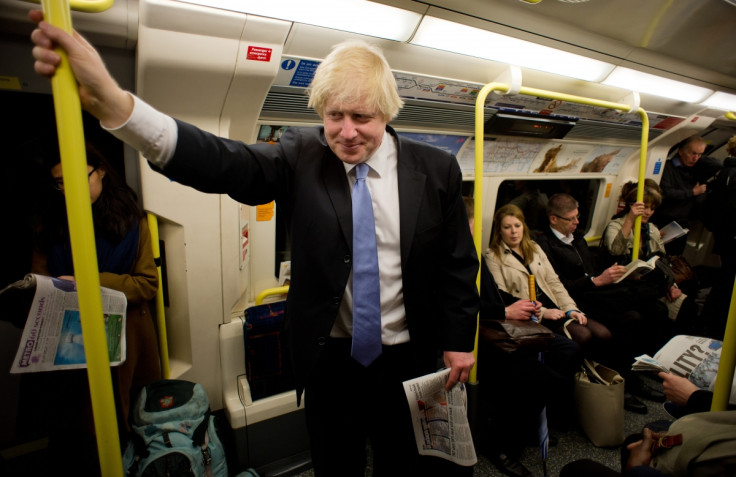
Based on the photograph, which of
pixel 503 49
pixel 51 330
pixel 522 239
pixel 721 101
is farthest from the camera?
pixel 721 101

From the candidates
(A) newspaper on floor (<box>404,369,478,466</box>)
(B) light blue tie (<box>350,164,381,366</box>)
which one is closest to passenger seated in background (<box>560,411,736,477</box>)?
(A) newspaper on floor (<box>404,369,478,466</box>)

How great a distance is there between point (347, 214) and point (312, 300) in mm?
360

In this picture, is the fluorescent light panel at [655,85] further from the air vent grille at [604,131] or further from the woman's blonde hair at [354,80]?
the woman's blonde hair at [354,80]

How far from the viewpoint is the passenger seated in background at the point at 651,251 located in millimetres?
3707

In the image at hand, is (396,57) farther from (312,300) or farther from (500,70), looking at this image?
(312,300)

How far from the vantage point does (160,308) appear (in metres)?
2.14

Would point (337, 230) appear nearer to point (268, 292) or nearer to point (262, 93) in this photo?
point (262, 93)

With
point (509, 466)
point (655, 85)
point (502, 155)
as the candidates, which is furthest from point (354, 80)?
point (655, 85)

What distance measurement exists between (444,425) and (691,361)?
132 cm

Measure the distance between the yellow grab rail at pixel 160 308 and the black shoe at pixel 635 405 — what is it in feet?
12.0

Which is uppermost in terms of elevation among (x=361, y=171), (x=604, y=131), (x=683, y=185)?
(x=604, y=131)

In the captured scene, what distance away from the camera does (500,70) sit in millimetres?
2648

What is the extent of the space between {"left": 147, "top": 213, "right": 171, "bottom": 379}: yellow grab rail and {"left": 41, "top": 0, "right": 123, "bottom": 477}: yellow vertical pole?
48.1 inches

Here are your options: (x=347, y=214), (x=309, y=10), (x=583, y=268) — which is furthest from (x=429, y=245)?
(x=583, y=268)
